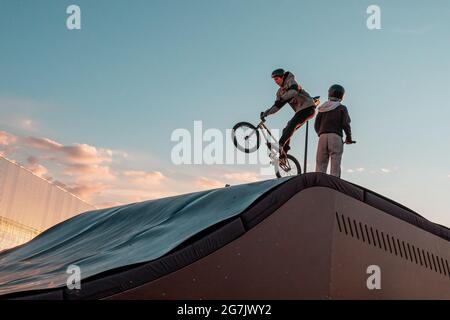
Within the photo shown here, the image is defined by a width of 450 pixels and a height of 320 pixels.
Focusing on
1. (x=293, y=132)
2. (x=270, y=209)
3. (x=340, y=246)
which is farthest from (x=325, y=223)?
(x=293, y=132)

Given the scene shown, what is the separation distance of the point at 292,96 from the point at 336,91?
87cm

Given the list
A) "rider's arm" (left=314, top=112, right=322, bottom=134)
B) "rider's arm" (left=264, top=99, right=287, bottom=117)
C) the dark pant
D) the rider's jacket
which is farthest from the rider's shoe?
"rider's arm" (left=314, top=112, right=322, bottom=134)

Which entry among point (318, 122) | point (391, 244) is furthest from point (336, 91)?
point (391, 244)

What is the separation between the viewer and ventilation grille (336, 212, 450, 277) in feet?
17.5

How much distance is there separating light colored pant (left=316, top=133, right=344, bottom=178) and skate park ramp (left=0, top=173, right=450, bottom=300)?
202 cm

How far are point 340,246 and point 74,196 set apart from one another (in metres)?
19.6

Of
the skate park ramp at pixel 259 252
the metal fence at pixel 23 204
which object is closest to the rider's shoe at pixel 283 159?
the skate park ramp at pixel 259 252

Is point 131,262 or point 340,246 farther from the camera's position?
point 340,246

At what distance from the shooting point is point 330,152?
8164 mm

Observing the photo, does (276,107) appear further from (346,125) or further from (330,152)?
(330,152)

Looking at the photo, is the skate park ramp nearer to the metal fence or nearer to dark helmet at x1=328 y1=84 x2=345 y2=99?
dark helmet at x1=328 y1=84 x2=345 y2=99
